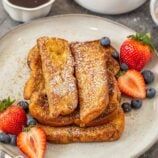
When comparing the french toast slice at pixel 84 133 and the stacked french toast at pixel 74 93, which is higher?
the stacked french toast at pixel 74 93

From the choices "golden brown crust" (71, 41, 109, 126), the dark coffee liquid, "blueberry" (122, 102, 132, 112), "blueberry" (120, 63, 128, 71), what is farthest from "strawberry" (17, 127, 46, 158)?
the dark coffee liquid

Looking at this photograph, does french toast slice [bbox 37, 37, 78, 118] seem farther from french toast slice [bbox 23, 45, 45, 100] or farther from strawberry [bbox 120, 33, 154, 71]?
strawberry [bbox 120, 33, 154, 71]

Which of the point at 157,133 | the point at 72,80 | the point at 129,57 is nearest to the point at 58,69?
the point at 72,80

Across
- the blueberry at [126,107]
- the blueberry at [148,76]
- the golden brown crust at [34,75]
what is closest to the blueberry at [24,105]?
the golden brown crust at [34,75]

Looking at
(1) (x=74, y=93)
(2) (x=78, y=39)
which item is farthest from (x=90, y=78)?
(2) (x=78, y=39)

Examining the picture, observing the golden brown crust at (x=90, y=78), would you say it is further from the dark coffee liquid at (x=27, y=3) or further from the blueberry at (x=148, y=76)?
the dark coffee liquid at (x=27, y=3)

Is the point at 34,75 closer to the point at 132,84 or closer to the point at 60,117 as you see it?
the point at 60,117
